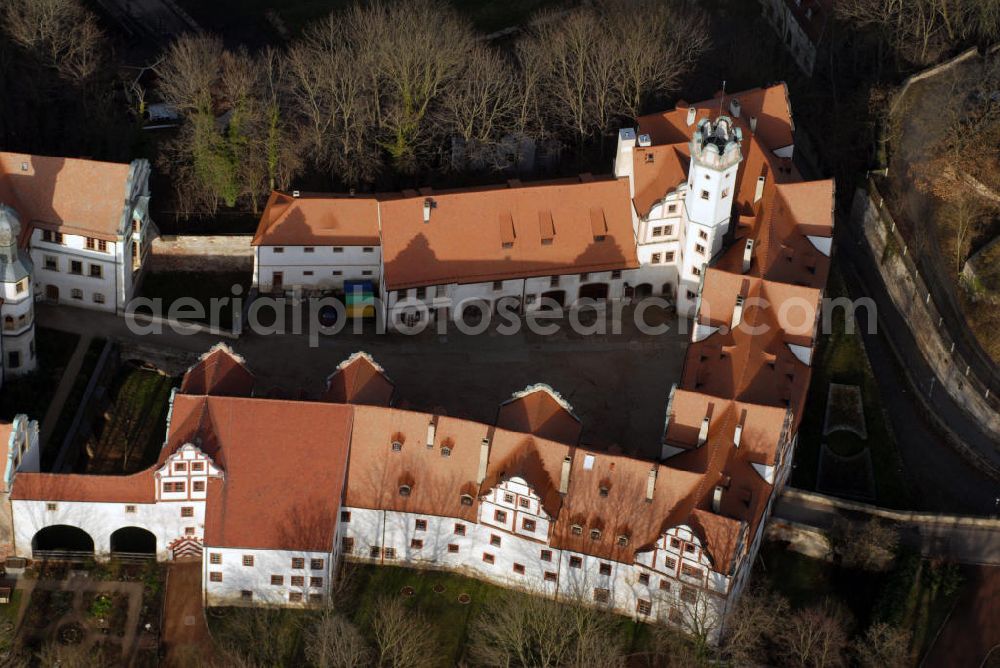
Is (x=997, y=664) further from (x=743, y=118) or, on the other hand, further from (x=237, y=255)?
(x=237, y=255)

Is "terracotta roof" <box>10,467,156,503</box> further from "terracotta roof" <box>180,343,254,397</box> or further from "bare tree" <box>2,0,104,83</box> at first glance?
"bare tree" <box>2,0,104,83</box>

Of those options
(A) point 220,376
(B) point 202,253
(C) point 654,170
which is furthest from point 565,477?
(B) point 202,253

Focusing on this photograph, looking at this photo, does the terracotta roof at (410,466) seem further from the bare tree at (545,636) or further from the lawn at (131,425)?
the lawn at (131,425)

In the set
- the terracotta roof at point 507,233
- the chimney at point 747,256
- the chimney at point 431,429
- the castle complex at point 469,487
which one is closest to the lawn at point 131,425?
the castle complex at point 469,487

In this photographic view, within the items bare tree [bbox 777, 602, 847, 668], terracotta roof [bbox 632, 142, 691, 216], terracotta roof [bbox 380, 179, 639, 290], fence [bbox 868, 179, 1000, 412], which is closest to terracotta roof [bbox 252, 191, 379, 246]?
terracotta roof [bbox 380, 179, 639, 290]

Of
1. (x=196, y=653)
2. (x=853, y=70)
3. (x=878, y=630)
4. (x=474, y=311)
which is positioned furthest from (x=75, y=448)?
(x=853, y=70)

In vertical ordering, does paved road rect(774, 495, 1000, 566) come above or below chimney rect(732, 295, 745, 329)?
below
